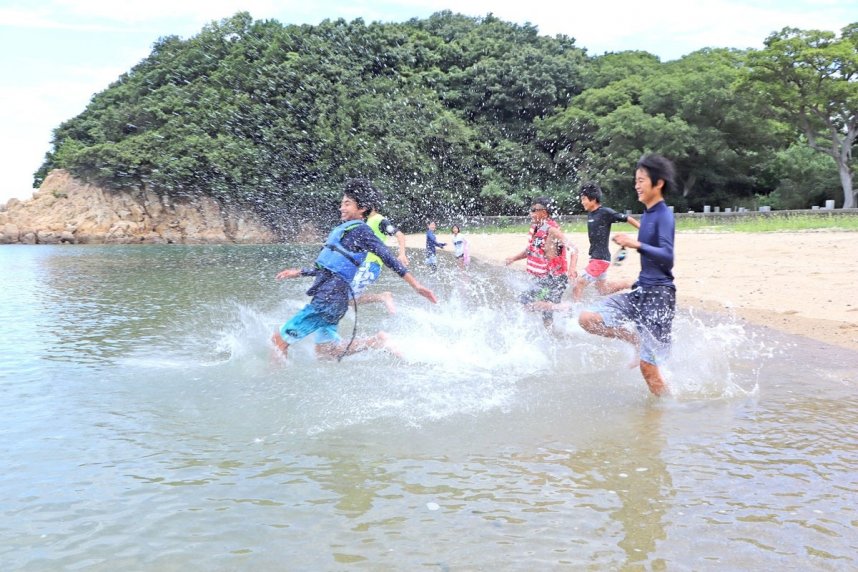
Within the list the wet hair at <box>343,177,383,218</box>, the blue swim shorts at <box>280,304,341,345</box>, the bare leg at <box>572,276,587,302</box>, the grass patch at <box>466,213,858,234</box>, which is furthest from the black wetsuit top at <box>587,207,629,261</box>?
the grass patch at <box>466,213,858,234</box>

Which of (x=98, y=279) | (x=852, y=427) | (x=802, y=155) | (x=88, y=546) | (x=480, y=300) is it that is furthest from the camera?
(x=802, y=155)

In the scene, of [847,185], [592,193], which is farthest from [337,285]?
[847,185]

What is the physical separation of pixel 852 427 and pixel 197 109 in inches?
2159

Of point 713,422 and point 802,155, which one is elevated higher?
point 802,155

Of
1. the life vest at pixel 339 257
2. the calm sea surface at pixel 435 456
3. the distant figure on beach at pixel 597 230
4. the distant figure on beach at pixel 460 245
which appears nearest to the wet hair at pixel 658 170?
the calm sea surface at pixel 435 456

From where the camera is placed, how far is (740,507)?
389cm

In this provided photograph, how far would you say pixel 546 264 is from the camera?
8.57m

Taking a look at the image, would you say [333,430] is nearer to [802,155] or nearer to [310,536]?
[310,536]

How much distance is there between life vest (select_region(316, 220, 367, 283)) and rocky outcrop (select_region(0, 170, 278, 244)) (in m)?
48.7

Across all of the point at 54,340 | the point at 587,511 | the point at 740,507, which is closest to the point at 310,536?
the point at 587,511

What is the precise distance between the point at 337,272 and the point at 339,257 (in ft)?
0.47

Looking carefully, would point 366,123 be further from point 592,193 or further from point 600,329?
point 600,329

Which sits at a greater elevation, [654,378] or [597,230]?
[597,230]

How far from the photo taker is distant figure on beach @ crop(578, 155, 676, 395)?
5535 millimetres
